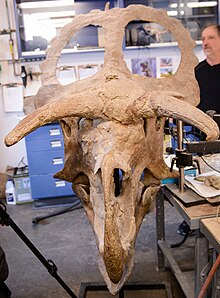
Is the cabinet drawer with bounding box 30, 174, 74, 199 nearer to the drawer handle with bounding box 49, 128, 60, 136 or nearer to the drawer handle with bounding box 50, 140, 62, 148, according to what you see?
the drawer handle with bounding box 50, 140, 62, 148

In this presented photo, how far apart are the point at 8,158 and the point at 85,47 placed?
5.11 feet

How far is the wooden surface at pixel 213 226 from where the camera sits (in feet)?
4.85

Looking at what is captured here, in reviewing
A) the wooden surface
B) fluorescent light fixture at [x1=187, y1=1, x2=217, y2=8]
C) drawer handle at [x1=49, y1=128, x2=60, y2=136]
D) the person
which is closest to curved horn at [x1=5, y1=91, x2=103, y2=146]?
the wooden surface

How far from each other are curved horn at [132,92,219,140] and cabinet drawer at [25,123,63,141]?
2.58 meters

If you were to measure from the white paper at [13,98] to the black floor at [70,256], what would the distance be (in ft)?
4.09

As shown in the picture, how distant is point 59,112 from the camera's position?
1.30 meters

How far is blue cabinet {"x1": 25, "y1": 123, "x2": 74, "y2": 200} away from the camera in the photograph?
3834 millimetres

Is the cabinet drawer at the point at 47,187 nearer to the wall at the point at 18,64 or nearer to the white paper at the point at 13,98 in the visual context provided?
the wall at the point at 18,64

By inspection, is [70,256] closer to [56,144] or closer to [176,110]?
[56,144]

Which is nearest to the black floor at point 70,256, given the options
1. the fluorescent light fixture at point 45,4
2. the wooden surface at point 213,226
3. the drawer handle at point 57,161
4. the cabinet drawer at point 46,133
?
the drawer handle at point 57,161

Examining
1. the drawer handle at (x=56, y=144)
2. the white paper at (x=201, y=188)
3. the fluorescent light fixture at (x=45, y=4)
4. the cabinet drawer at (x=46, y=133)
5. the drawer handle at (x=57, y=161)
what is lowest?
the drawer handle at (x=57, y=161)

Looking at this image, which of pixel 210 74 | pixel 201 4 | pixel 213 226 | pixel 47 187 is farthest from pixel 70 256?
pixel 201 4

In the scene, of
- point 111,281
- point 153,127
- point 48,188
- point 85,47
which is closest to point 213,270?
point 111,281

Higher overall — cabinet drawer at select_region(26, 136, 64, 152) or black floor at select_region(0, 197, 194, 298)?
cabinet drawer at select_region(26, 136, 64, 152)
